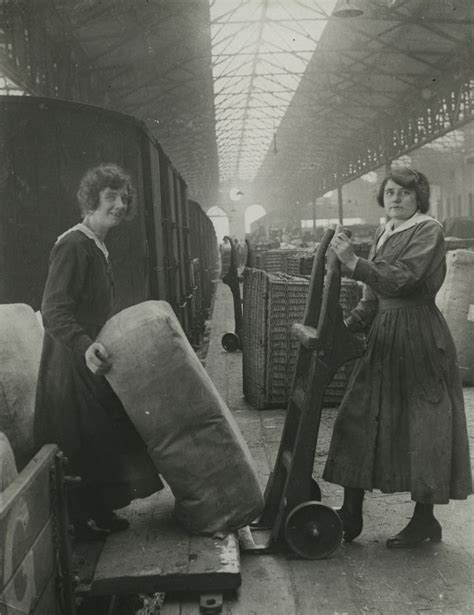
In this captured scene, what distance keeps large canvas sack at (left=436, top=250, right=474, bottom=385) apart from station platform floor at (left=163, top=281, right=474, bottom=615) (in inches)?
105

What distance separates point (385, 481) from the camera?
9.29 ft

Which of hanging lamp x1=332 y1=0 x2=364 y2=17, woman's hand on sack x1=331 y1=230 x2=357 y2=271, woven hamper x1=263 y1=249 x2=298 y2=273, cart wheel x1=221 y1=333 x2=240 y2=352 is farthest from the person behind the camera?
woven hamper x1=263 y1=249 x2=298 y2=273

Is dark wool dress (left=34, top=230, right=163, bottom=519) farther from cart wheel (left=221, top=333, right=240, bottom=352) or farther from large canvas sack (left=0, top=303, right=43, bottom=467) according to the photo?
cart wheel (left=221, top=333, right=240, bottom=352)

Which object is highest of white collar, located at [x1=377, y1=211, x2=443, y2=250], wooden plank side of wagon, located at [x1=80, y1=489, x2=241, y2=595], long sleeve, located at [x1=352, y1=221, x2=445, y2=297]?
white collar, located at [x1=377, y1=211, x2=443, y2=250]

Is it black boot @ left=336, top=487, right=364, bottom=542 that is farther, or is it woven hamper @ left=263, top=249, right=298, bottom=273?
woven hamper @ left=263, top=249, right=298, bottom=273

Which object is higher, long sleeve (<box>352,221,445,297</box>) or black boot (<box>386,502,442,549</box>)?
long sleeve (<box>352,221,445,297</box>)

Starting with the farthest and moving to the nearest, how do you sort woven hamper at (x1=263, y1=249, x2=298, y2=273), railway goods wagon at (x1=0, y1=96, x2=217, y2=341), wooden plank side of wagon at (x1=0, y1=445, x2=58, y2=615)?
woven hamper at (x1=263, y1=249, x2=298, y2=273) < railway goods wagon at (x1=0, y1=96, x2=217, y2=341) < wooden plank side of wagon at (x1=0, y1=445, x2=58, y2=615)

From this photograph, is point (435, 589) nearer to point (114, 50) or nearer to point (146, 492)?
point (146, 492)

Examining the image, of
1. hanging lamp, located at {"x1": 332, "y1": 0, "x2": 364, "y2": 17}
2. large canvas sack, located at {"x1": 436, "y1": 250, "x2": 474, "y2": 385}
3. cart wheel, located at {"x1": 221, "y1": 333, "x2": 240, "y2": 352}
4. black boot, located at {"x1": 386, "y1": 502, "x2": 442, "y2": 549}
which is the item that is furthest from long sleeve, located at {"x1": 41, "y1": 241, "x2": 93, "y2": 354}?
hanging lamp, located at {"x1": 332, "y1": 0, "x2": 364, "y2": 17}

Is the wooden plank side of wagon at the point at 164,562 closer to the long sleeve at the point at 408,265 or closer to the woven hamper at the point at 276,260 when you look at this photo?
the long sleeve at the point at 408,265

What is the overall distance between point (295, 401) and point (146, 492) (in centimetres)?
81

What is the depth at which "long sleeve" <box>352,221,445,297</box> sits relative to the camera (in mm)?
2740

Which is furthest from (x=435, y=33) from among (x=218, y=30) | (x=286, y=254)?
(x=286, y=254)

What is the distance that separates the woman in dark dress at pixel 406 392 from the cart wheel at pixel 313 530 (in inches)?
6.9
